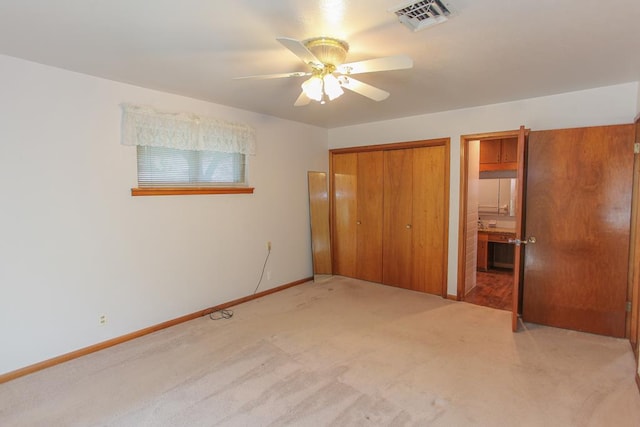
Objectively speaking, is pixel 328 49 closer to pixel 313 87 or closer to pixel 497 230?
pixel 313 87

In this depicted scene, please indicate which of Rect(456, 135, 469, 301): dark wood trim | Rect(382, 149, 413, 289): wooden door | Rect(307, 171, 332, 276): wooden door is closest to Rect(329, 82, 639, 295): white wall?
Rect(456, 135, 469, 301): dark wood trim

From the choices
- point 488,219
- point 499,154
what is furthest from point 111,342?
point 488,219

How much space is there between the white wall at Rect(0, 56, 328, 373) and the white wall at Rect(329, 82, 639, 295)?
74.9 inches

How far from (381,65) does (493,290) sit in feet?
12.1

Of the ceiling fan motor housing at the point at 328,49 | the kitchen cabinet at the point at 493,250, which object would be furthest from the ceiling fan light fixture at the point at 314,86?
the kitchen cabinet at the point at 493,250

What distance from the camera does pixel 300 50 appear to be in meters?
1.76

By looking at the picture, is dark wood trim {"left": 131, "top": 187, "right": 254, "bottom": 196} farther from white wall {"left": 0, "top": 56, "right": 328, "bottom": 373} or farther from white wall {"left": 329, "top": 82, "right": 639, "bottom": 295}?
white wall {"left": 329, "top": 82, "right": 639, "bottom": 295}

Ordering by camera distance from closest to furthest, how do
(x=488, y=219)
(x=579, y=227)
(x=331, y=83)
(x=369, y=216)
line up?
(x=331, y=83) → (x=579, y=227) → (x=369, y=216) → (x=488, y=219)

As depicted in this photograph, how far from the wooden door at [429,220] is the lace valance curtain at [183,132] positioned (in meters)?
2.16

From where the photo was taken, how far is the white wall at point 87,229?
2395mm

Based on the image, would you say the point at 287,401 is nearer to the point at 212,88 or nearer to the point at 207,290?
the point at 207,290

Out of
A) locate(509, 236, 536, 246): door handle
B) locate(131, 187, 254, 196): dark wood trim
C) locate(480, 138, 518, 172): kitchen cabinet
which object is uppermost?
locate(480, 138, 518, 172): kitchen cabinet

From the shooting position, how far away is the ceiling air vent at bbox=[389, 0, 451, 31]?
5.31 ft

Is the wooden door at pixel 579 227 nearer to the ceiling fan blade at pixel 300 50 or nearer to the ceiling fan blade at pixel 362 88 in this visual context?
the ceiling fan blade at pixel 362 88
